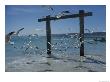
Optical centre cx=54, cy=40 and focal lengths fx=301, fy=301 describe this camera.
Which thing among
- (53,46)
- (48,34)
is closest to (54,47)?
(53,46)

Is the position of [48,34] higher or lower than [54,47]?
higher

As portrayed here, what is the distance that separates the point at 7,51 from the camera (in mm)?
2508

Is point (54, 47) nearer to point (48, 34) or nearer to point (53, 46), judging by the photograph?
point (53, 46)

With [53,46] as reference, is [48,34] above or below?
above

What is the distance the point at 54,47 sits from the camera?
255 cm

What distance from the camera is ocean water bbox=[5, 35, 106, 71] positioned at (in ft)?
8.28

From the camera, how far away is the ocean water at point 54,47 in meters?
2.52
